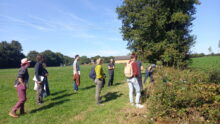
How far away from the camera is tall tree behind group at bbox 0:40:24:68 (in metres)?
79.9

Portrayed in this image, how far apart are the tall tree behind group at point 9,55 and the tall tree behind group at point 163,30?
2927 inches

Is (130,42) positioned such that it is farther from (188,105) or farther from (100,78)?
(188,105)

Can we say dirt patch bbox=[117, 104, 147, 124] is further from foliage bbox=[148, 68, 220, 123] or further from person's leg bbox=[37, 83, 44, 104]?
person's leg bbox=[37, 83, 44, 104]

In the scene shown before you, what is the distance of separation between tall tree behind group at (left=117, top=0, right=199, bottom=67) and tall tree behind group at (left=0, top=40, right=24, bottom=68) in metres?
74.3

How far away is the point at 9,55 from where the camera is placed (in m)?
83.0

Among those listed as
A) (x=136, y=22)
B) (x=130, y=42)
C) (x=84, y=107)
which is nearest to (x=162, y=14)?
Result: (x=136, y=22)

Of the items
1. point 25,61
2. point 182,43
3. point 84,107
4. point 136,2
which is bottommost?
point 84,107

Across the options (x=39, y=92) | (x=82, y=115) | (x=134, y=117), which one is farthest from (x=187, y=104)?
(x=39, y=92)

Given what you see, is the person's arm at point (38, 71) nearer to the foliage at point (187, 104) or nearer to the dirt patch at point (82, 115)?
the dirt patch at point (82, 115)

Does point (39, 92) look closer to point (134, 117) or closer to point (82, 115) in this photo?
A: point (82, 115)

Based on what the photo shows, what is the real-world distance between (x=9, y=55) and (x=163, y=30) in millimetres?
80220

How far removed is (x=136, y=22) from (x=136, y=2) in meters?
2.54

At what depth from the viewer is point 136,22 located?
22.2 meters

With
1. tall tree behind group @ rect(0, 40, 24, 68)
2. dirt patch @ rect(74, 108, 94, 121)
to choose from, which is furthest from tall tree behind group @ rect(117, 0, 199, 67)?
tall tree behind group @ rect(0, 40, 24, 68)
